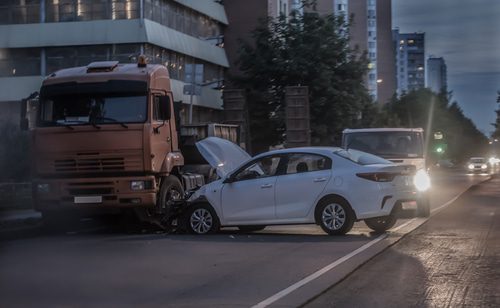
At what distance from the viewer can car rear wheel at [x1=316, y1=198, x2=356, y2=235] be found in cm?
1284

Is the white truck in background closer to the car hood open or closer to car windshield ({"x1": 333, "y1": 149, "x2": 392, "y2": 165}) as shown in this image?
the car hood open

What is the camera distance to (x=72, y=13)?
132 feet

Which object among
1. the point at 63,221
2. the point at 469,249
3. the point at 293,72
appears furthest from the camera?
the point at 293,72

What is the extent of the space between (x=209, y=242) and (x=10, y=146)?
13.2 metres

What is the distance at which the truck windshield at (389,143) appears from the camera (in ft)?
59.1

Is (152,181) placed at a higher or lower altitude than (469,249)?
higher

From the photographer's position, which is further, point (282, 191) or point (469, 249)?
point (282, 191)

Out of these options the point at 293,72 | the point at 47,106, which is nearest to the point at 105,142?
the point at 47,106

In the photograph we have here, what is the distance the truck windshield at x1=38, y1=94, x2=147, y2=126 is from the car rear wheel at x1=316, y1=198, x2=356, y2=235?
382 centimetres

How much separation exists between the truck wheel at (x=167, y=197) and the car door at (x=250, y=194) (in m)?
1.29

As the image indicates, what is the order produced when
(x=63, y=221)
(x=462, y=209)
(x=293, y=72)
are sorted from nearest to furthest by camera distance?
(x=63, y=221) → (x=462, y=209) → (x=293, y=72)

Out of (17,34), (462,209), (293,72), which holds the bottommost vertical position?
(462,209)

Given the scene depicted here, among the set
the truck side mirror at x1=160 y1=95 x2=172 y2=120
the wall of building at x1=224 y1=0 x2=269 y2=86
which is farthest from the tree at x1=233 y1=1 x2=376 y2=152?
the truck side mirror at x1=160 y1=95 x2=172 y2=120

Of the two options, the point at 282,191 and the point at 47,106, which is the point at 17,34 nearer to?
the point at 47,106
